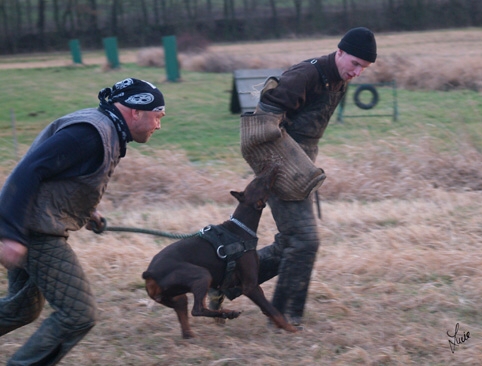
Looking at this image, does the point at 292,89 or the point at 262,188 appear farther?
the point at 262,188

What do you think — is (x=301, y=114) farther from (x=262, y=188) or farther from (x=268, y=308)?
(x=268, y=308)

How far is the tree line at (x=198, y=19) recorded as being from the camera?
43.6 meters

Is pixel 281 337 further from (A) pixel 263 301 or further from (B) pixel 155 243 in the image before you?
(B) pixel 155 243

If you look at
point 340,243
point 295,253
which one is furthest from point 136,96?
point 340,243

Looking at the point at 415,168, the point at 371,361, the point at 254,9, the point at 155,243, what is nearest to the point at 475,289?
the point at 371,361

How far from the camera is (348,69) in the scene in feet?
14.0

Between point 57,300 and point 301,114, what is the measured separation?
190 cm

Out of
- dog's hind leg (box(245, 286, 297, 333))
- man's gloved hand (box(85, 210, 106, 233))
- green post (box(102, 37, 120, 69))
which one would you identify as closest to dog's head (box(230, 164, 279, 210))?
dog's hind leg (box(245, 286, 297, 333))

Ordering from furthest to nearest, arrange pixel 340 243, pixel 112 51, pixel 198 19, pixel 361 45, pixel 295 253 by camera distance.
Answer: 1. pixel 198 19
2. pixel 112 51
3. pixel 340 243
4. pixel 295 253
5. pixel 361 45

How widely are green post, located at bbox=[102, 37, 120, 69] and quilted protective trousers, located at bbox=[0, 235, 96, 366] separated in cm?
2531

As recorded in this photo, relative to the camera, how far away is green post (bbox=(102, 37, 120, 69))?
27.9 m

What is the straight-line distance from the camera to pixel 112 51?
28078 millimetres

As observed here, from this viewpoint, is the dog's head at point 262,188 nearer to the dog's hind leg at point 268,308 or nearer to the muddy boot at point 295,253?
the muddy boot at point 295,253

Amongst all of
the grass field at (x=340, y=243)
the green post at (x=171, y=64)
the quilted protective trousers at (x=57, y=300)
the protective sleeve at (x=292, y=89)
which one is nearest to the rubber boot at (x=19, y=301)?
the quilted protective trousers at (x=57, y=300)
